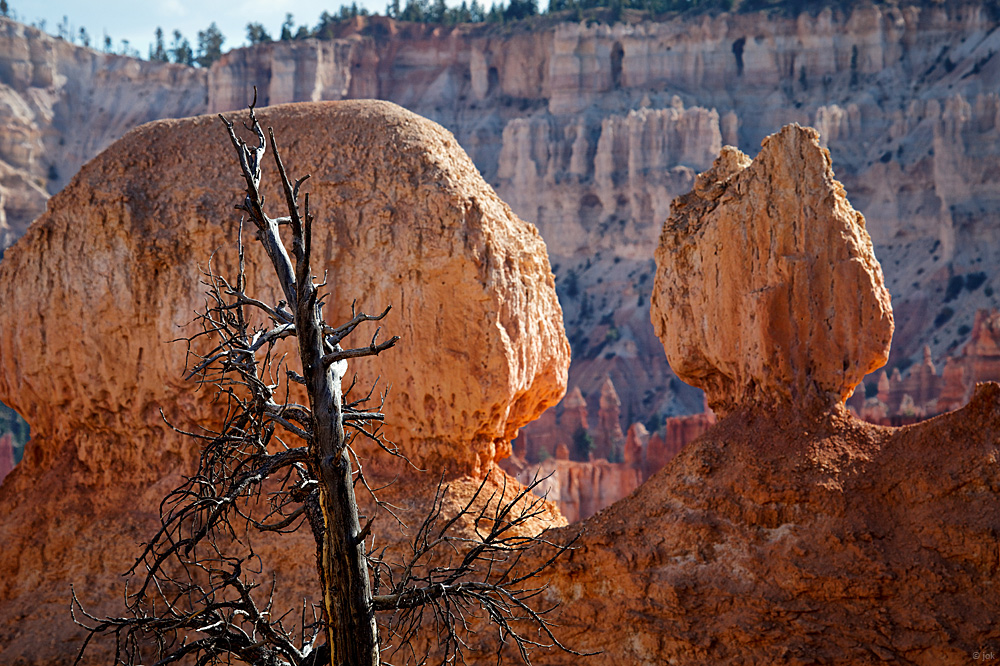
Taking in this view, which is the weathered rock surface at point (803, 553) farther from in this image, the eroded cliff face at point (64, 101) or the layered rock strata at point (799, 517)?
the eroded cliff face at point (64, 101)

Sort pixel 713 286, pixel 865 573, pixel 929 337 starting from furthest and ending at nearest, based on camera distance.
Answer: pixel 929 337 → pixel 713 286 → pixel 865 573

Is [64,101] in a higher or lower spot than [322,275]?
lower

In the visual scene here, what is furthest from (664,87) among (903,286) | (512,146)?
(903,286)

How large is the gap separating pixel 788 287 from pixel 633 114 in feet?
192

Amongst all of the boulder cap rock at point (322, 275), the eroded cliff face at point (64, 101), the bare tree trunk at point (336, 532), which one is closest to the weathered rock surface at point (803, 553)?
the boulder cap rock at point (322, 275)

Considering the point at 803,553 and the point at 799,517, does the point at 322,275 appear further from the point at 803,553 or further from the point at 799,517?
the point at 803,553

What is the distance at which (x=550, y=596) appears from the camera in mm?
11547

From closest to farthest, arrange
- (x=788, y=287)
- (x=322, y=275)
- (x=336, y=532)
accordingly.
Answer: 1. (x=336, y=532)
2. (x=788, y=287)
3. (x=322, y=275)

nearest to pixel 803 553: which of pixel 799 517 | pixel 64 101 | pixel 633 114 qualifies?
pixel 799 517

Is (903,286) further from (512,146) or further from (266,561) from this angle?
(266,561)

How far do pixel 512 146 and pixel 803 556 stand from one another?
205ft

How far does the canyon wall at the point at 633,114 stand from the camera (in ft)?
195

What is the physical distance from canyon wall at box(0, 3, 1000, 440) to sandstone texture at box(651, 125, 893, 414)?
45194mm

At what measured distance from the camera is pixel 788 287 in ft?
38.1
